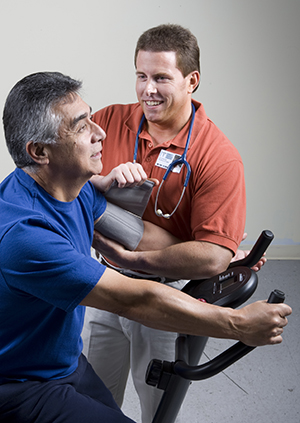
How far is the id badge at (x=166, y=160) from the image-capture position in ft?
5.89

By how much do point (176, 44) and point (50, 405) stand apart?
1.37 m

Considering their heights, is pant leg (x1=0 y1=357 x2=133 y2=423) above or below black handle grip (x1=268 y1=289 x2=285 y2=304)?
below

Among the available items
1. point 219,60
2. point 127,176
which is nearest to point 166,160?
point 127,176

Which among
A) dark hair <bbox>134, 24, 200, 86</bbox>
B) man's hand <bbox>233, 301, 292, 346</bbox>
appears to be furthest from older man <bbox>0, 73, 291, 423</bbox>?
dark hair <bbox>134, 24, 200, 86</bbox>

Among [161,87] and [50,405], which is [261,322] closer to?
[50,405]

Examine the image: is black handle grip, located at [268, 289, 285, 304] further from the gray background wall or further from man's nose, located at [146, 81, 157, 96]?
the gray background wall

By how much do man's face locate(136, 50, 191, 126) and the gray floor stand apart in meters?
1.61

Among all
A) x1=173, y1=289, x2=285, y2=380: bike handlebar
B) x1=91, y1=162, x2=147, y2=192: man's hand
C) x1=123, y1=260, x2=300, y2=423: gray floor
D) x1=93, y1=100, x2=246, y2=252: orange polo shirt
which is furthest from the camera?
Answer: x1=123, y1=260, x2=300, y2=423: gray floor

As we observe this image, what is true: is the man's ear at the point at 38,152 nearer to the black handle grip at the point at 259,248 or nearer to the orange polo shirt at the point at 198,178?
the orange polo shirt at the point at 198,178

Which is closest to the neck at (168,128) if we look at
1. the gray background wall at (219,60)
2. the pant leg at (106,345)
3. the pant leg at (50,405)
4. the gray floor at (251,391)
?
the pant leg at (106,345)

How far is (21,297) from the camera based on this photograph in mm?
1238

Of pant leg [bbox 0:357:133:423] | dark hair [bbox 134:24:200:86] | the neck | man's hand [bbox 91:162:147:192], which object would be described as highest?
dark hair [bbox 134:24:200:86]

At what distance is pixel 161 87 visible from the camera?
5.95ft

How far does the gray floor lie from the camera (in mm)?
2463
